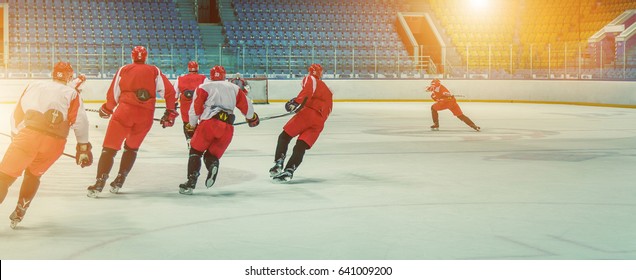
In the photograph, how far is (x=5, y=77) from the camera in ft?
89.0

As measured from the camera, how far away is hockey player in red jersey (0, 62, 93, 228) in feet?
20.5

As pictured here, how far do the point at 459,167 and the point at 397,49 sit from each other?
76.6 feet

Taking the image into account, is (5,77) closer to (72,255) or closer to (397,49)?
(397,49)

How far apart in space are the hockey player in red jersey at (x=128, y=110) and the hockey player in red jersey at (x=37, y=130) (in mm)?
1655

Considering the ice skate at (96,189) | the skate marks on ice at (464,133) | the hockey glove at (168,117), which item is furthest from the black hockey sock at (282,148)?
the skate marks on ice at (464,133)

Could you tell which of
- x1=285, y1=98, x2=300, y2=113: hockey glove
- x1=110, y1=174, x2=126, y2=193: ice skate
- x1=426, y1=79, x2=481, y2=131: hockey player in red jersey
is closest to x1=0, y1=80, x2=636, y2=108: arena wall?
x1=426, y1=79, x2=481, y2=131: hockey player in red jersey

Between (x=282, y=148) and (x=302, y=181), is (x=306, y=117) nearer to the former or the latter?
(x=282, y=148)

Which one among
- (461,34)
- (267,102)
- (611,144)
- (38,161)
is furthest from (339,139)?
(461,34)

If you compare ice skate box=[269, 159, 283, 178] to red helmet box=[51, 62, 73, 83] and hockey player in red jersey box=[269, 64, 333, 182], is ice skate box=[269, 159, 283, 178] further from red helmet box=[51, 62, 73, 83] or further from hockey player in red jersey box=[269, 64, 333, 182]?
red helmet box=[51, 62, 73, 83]

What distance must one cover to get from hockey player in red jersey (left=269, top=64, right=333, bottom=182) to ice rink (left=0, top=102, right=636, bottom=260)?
33cm

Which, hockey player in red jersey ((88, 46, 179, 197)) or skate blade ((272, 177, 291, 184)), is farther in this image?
skate blade ((272, 177, 291, 184))

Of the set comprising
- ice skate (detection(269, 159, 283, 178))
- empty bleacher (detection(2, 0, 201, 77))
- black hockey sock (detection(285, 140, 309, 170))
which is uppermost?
empty bleacher (detection(2, 0, 201, 77))

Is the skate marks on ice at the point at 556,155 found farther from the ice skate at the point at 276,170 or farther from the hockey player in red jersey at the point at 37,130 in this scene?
the hockey player in red jersey at the point at 37,130

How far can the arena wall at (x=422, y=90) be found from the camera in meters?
26.7
